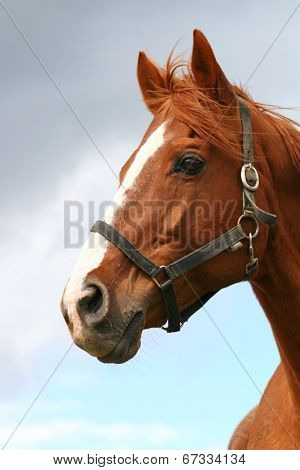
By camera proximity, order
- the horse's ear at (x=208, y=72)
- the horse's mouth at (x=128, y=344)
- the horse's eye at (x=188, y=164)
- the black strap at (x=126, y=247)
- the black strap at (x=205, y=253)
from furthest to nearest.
Result: the horse's ear at (x=208, y=72)
the horse's eye at (x=188, y=164)
the black strap at (x=205, y=253)
the black strap at (x=126, y=247)
the horse's mouth at (x=128, y=344)

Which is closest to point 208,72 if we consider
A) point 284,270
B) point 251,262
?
point 251,262

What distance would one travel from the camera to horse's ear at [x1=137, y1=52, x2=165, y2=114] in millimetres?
6844

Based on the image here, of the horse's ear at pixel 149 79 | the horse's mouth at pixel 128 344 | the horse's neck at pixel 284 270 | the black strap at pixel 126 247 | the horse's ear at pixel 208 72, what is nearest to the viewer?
the horse's mouth at pixel 128 344

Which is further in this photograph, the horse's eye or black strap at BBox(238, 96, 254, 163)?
black strap at BBox(238, 96, 254, 163)

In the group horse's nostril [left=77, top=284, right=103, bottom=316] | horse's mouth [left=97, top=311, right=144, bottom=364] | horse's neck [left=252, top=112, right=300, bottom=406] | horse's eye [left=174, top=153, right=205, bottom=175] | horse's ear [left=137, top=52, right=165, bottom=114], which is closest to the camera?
horse's nostril [left=77, top=284, right=103, bottom=316]

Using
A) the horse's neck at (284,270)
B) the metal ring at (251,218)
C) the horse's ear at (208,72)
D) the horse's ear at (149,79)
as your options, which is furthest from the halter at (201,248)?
the horse's ear at (149,79)

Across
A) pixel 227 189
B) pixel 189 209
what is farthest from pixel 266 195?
pixel 189 209

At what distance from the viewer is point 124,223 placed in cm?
573

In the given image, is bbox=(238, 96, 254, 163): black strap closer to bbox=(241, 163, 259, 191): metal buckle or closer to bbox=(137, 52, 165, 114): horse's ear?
bbox=(241, 163, 259, 191): metal buckle

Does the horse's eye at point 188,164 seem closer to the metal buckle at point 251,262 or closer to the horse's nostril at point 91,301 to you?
the metal buckle at point 251,262

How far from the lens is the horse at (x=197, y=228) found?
5547 mm

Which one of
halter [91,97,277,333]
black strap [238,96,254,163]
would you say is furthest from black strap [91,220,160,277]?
black strap [238,96,254,163]

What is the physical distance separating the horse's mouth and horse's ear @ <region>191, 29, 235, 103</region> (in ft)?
7.09

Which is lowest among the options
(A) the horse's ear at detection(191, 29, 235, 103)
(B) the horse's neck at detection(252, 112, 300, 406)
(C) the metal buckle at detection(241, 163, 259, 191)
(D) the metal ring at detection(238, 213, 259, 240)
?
(B) the horse's neck at detection(252, 112, 300, 406)
